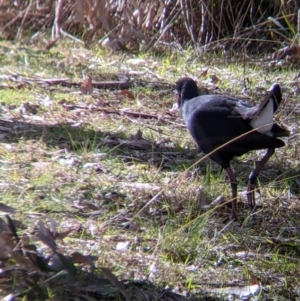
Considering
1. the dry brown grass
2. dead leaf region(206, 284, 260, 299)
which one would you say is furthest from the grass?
the dry brown grass

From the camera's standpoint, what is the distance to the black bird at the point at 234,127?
4042 mm

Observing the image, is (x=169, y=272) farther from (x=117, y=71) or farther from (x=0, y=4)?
(x=0, y=4)

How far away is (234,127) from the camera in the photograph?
419 cm

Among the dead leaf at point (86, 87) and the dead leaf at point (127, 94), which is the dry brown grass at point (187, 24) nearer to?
the dead leaf at point (86, 87)

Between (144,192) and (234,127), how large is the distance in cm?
72

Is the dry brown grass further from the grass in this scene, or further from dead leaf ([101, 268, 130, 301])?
dead leaf ([101, 268, 130, 301])

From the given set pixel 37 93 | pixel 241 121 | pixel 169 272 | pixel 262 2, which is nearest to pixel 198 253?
pixel 169 272

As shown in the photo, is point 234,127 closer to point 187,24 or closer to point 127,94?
point 127,94

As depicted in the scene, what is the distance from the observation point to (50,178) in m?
4.52

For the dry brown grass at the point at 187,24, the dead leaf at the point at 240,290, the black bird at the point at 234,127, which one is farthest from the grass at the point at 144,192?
the dry brown grass at the point at 187,24

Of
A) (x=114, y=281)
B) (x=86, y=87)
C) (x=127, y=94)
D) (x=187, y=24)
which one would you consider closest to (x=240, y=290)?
(x=114, y=281)

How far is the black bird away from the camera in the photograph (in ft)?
13.3

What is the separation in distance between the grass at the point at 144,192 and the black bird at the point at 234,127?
0.25m

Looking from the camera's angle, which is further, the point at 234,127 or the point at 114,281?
the point at 234,127
